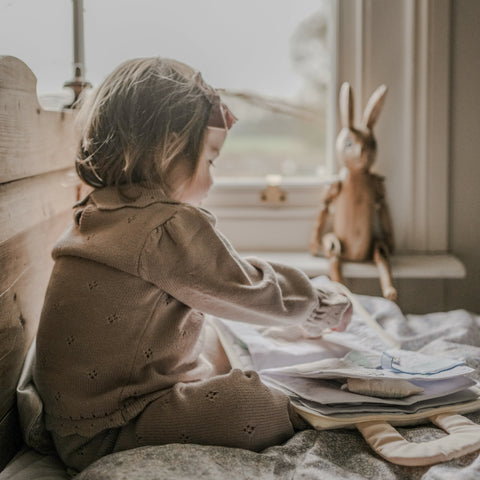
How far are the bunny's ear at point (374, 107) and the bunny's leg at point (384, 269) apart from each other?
12.8 inches

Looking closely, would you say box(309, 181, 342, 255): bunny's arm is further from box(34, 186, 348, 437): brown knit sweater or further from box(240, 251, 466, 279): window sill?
box(34, 186, 348, 437): brown knit sweater

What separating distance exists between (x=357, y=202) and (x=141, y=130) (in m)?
0.83

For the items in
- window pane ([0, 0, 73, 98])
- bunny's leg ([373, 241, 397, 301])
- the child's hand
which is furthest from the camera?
bunny's leg ([373, 241, 397, 301])

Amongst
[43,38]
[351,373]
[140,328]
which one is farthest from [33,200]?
[43,38]

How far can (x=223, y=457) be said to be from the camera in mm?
776

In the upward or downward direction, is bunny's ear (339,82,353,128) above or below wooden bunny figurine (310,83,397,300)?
above

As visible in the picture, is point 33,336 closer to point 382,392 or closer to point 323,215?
point 382,392

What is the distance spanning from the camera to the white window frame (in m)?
1.71

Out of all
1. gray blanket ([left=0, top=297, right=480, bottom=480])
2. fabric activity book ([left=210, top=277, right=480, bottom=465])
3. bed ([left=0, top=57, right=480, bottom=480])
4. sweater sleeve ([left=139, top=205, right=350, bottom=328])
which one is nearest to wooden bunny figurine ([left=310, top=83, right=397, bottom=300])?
bed ([left=0, top=57, right=480, bottom=480])

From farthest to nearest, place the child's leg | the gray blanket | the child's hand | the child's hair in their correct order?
the child's hand → the child's hair → the child's leg → the gray blanket

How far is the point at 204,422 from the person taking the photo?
85 cm

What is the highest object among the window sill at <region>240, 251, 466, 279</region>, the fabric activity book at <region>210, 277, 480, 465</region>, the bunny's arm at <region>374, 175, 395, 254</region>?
the bunny's arm at <region>374, 175, 395, 254</region>

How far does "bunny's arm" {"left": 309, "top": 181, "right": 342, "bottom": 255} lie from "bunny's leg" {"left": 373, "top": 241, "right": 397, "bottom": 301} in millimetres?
A: 159

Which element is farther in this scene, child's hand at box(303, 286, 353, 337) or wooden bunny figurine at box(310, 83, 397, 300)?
wooden bunny figurine at box(310, 83, 397, 300)
